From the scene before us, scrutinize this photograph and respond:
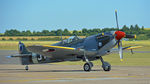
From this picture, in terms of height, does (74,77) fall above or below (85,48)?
below

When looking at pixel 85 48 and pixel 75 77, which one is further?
pixel 85 48

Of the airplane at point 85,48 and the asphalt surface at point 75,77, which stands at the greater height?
the airplane at point 85,48

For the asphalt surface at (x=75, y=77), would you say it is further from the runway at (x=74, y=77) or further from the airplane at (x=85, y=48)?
the airplane at (x=85, y=48)

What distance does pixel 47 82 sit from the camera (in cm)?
1762

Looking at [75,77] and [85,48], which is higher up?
[85,48]

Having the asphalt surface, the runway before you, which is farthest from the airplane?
the runway

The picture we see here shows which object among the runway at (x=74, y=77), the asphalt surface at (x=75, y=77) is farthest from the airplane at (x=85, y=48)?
the runway at (x=74, y=77)

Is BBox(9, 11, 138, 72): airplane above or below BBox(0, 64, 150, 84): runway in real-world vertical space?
above

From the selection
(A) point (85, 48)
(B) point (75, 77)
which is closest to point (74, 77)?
(B) point (75, 77)

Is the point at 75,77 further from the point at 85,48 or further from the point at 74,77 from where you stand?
the point at 85,48

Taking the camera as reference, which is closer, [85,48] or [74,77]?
[74,77]

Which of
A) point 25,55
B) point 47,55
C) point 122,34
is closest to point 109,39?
point 122,34

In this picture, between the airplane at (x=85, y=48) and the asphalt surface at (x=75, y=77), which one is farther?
the airplane at (x=85, y=48)

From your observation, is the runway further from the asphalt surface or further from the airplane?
the airplane
